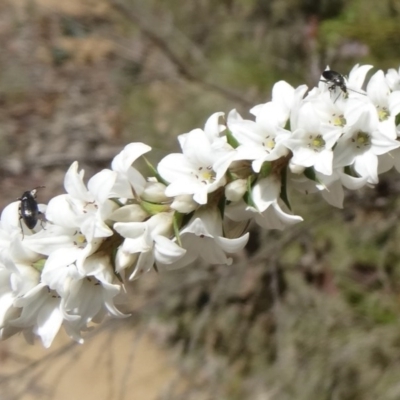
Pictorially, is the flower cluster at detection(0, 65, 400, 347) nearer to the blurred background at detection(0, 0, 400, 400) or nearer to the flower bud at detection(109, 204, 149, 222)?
the flower bud at detection(109, 204, 149, 222)

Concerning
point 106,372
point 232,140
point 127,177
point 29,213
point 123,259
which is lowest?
point 106,372

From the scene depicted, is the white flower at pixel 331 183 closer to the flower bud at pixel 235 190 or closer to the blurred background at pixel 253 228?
the flower bud at pixel 235 190

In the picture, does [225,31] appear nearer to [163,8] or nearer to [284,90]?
[163,8]

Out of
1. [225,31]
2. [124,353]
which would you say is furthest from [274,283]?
[225,31]

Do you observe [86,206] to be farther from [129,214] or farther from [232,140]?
[232,140]

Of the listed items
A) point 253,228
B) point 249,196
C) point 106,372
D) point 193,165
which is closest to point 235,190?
point 249,196

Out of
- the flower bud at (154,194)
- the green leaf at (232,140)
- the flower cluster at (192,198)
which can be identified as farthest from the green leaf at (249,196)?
the flower bud at (154,194)

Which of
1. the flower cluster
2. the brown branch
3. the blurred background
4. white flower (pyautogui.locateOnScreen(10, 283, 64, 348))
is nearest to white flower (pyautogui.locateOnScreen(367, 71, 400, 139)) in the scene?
the flower cluster
